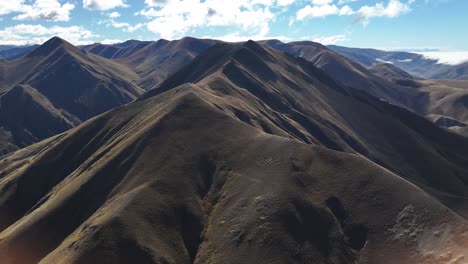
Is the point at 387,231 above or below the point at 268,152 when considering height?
below

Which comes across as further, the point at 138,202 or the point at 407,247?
the point at 138,202

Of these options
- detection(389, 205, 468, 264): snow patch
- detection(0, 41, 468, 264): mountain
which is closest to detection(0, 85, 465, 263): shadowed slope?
detection(0, 41, 468, 264): mountain

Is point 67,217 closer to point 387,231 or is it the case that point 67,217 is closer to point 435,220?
point 387,231

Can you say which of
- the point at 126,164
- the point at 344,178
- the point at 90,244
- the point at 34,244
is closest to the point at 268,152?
the point at 344,178

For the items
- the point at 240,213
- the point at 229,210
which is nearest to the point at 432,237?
the point at 240,213

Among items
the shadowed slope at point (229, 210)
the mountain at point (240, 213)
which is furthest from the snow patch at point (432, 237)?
the shadowed slope at point (229, 210)

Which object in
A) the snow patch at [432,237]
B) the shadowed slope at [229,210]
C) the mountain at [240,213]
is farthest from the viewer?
the shadowed slope at [229,210]

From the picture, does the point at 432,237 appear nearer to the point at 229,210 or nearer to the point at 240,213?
the point at 240,213

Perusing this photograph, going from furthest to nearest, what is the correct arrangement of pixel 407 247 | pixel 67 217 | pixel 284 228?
pixel 67 217, pixel 284 228, pixel 407 247

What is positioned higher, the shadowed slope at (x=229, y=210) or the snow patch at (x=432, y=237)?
the shadowed slope at (x=229, y=210)

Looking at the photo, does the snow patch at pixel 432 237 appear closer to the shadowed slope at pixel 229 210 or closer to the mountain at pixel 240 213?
the mountain at pixel 240 213

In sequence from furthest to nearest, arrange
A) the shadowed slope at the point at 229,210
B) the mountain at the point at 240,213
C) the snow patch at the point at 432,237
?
the shadowed slope at the point at 229,210 → the mountain at the point at 240,213 → the snow patch at the point at 432,237
